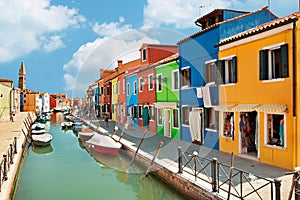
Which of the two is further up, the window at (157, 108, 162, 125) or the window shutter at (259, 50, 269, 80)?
the window shutter at (259, 50, 269, 80)

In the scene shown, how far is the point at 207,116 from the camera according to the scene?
15961mm

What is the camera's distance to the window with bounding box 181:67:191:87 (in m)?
17.9

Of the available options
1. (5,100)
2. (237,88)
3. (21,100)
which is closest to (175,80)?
(237,88)

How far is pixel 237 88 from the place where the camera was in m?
13.5

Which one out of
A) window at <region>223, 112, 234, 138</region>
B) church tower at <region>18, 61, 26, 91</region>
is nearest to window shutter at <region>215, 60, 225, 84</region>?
window at <region>223, 112, 234, 138</region>

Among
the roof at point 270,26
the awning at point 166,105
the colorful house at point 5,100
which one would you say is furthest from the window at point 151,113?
the colorful house at point 5,100

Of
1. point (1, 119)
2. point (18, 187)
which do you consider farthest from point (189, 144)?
point (1, 119)

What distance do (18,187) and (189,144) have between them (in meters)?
9.44

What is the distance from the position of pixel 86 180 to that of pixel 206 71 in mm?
8589

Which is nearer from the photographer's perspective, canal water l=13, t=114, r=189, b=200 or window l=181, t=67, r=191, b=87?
canal water l=13, t=114, r=189, b=200

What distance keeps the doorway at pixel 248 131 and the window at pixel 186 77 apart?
208 inches

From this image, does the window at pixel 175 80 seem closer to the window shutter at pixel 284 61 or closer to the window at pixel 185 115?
the window at pixel 185 115

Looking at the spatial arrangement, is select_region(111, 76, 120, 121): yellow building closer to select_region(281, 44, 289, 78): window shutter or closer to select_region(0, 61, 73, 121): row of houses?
select_region(0, 61, 73, 121): row of houses

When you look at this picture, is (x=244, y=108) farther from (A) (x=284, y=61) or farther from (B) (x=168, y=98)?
(B) (x=168, y=98)
